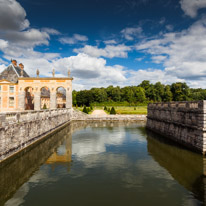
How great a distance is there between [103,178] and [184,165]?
16.9 ft

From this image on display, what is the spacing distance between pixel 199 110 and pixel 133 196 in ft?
27.7

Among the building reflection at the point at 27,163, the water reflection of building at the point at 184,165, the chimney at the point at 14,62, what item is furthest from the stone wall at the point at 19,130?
the chimney at the point at 14,62

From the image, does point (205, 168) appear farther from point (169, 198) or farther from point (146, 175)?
point (169, 198)

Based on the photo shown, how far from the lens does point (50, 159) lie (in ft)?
36.6

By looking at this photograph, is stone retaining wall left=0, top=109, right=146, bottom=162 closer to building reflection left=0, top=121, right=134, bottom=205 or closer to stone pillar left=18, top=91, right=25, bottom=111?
building reflection left=0, top=121, right=134, bottom=205

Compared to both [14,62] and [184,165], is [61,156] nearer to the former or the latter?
[184,165]

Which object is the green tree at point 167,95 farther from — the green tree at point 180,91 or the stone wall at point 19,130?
the stone wall at point 19,130

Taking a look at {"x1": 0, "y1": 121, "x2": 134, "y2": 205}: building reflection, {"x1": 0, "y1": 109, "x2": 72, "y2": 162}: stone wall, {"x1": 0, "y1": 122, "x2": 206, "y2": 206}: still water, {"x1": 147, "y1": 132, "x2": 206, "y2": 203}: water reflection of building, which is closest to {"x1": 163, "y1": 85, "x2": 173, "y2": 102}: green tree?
{"x1": 147, "y1": 132, "x2": 206, "y2": 203}: water reflection of building

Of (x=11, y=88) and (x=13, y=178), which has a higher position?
(x=11, y=88)

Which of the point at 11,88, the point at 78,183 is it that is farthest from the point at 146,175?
the point at 11,88

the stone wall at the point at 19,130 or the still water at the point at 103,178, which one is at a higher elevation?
the stone wall at the point at 19,130

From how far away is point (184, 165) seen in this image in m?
10.1

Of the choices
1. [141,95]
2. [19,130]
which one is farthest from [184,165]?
[141,95]

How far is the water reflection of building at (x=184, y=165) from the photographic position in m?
7.43
